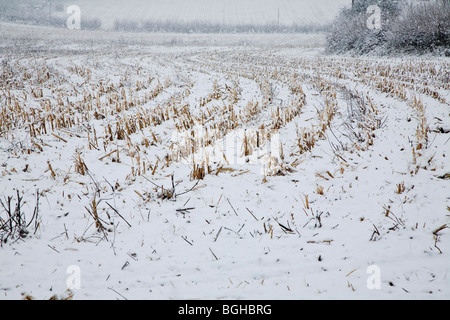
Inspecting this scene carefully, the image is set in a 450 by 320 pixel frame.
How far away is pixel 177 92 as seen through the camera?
931cm

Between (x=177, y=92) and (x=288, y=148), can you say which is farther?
(x=177, y=92)

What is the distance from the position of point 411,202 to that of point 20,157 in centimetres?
560

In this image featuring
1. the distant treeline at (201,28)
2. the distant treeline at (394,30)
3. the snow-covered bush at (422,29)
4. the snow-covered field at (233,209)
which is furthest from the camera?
the distant treeline at (201,28)

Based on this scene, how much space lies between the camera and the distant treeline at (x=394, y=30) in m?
17.4

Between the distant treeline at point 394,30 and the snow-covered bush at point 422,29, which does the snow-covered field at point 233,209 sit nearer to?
the snow-covered bush at point 422,29

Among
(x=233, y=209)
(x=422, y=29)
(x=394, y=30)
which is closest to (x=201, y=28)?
(x=394, y=30)

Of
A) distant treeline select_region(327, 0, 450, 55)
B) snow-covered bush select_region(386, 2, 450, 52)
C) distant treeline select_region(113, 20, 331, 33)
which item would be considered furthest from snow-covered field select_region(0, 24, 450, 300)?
distant treeline select_region(113, 20, 331, 33)

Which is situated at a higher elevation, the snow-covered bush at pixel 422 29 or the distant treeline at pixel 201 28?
the distant treeline at pixel 201 28

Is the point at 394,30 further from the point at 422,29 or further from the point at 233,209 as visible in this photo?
the point at 233,209

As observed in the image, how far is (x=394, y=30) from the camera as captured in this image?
19.8 metres

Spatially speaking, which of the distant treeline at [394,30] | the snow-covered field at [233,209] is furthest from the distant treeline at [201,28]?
the snow-covered field at [233,209]
